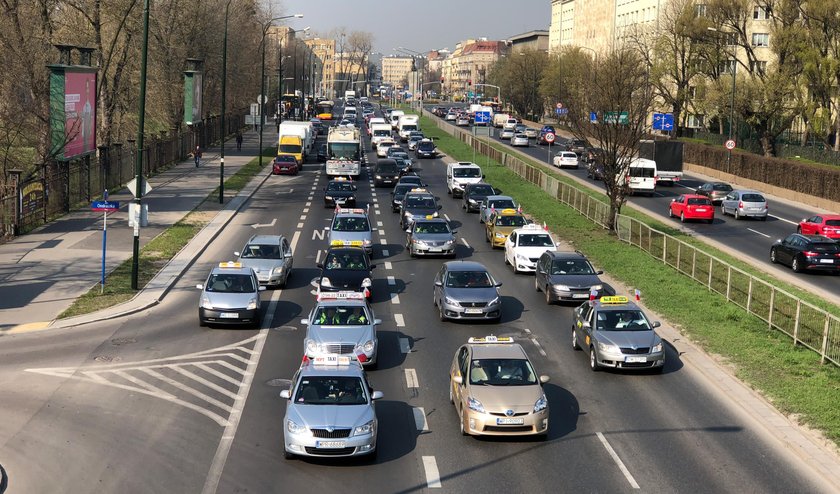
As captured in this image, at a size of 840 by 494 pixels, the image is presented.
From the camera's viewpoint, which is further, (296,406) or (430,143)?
(430,143)

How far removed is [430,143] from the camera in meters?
87.2

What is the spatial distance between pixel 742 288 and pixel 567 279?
5.10 m

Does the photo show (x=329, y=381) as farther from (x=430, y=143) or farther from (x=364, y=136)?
(x=364, y=136)

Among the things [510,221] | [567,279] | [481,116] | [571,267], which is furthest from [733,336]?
[481,116]

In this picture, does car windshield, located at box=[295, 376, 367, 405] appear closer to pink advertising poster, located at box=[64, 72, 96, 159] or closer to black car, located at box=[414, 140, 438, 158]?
pink advertising poster, located at box=[64, 72, 96, 159]

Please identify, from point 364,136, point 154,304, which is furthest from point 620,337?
point 364,136

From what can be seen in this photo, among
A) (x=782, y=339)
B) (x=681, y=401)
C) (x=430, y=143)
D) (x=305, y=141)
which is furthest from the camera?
(x=430, y=143)

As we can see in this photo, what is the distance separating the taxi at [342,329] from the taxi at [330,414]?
3.89 meters

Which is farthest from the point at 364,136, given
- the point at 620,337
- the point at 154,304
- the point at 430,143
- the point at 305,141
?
the point at 620,337

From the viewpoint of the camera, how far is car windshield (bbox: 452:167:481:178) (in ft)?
195

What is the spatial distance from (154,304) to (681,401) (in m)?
16.0

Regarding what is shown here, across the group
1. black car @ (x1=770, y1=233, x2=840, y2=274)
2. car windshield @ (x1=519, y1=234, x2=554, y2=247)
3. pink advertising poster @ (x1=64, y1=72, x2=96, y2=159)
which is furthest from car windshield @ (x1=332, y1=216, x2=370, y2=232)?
black car @ (x1=770, y1=233, x2=840, y2=274)

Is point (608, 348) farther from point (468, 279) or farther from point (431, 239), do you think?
point (431, 239)

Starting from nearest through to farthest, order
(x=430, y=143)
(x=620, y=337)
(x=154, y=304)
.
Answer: (x=620, y=337) → (x=154, y=304) → (x=430, y=143)
